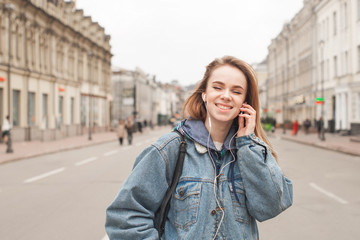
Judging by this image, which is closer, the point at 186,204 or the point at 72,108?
the point at 186,204

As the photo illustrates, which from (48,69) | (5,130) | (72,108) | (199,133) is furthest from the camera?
(72,108)

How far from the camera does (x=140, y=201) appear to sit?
6.73ft

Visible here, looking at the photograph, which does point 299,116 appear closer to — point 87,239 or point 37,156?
point 37,156

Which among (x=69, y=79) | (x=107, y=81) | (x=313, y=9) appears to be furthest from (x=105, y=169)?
(x=107, y=81)

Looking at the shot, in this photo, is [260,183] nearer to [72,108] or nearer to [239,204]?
[239,204]

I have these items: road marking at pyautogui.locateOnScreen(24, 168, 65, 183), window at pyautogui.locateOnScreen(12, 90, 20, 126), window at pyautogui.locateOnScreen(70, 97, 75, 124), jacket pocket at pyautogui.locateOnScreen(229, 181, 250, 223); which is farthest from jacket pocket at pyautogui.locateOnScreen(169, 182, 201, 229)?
window at pyautogui.locateOnScreen(70, 97, 75, 124)

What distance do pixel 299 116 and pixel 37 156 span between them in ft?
153

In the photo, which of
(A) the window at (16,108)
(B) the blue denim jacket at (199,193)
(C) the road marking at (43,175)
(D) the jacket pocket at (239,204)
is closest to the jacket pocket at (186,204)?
(B) the blue denim jacket at (199,193)

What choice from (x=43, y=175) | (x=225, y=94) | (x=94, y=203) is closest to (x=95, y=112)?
(x=43, y=175)

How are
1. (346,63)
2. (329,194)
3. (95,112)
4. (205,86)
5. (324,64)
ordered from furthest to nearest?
(95,112) < (324,64) < (346,63) < (329,194) < (205,86)

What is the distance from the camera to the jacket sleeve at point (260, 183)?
6.88ft

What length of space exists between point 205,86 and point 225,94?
0.26 meters

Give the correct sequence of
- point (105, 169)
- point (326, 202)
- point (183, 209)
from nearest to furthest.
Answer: point (183, 209) → point (326, 202) → point (105, 169)

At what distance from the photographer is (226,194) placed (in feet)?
6.88
